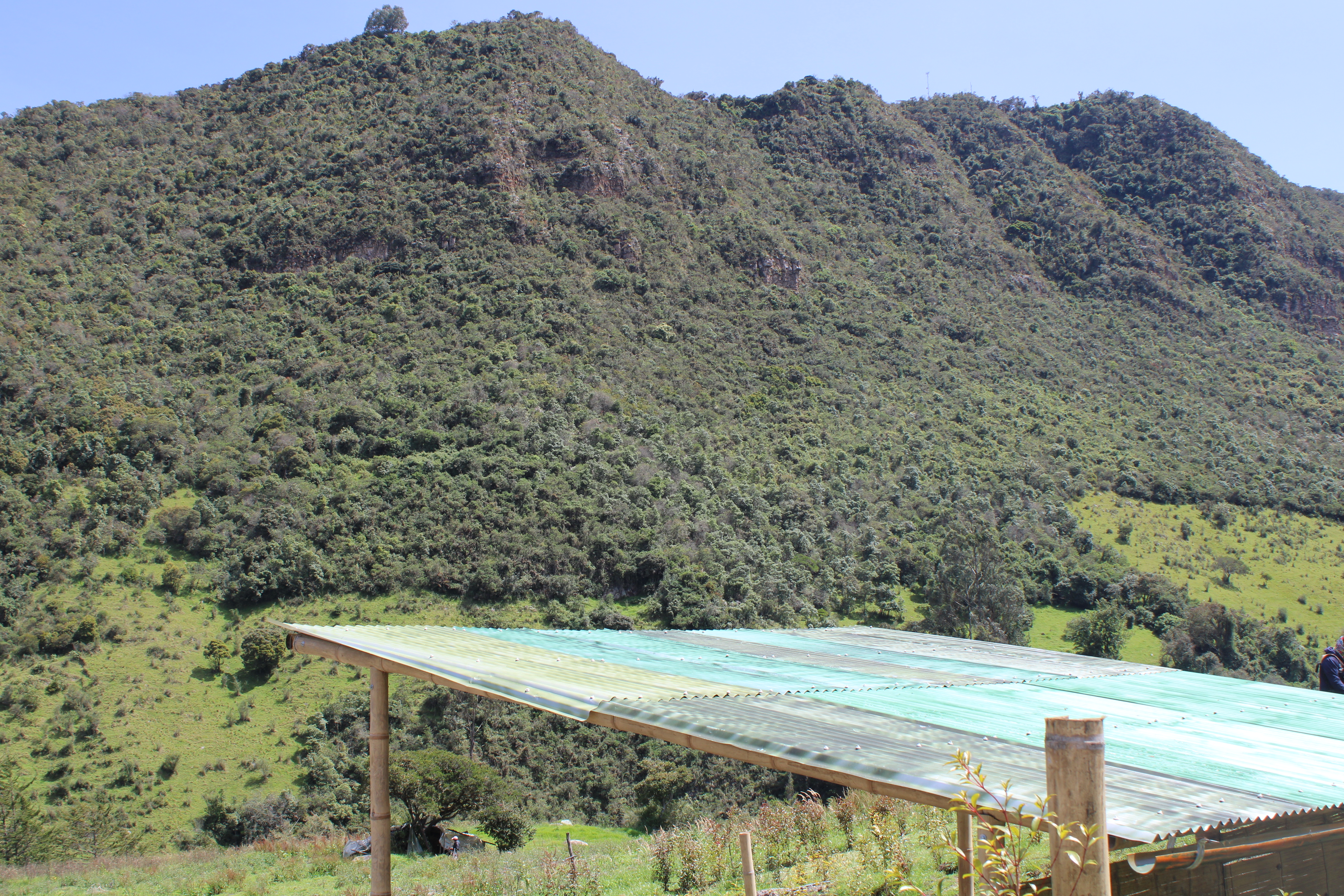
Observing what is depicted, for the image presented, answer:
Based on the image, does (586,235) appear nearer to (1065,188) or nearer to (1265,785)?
(1065,188)

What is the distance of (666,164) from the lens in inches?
2539

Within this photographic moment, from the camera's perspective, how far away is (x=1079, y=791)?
239cm

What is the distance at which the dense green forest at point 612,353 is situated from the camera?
105 feet

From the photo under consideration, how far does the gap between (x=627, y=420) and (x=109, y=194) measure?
34.6 metres

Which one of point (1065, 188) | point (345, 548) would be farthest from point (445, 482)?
point (1065, 188)

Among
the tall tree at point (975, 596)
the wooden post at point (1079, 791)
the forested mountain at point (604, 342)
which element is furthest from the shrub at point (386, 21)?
the wooden post at point (1079, 791)

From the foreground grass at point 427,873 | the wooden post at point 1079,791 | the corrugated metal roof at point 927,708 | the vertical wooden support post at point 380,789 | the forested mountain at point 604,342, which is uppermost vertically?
the forested mountain at point 604,342

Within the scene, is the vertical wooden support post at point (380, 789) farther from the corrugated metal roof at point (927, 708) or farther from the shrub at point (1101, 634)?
the shrub at point (1101, 634)

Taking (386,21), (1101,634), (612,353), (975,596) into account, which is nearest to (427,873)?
(975,596)

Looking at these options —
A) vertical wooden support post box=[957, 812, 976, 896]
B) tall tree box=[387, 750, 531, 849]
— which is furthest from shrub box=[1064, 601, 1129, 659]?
vertical wooden support post box=[957, 812, 976, 896]

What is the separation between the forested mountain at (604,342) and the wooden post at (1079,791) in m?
27.6

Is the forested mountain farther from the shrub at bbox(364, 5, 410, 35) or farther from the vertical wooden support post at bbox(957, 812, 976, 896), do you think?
the vertical wooden support post at bbox(957, 812, 976, 896)

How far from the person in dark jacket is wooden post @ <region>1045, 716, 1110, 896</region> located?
7.90 m

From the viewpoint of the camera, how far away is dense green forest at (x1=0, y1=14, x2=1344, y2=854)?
1264 inches
